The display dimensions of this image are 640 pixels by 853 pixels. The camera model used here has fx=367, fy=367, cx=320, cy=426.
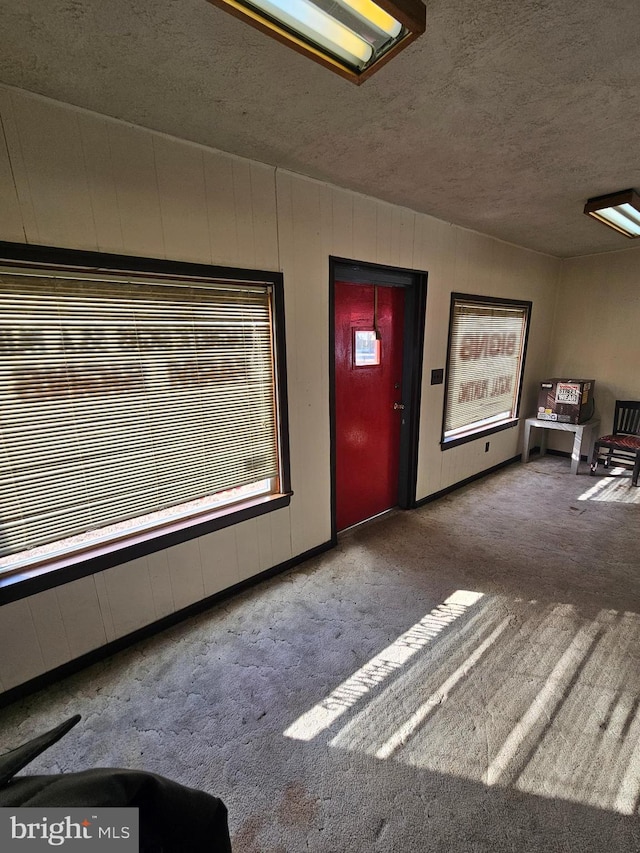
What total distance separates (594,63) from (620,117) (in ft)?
1.71

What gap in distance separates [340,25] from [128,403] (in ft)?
5.50

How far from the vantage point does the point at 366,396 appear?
10.4 feet

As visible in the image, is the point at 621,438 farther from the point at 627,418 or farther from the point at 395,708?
the point at 395,708

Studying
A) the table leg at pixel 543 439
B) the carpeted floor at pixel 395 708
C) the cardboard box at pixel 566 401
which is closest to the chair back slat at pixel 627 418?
the cardboard box at pixel 566 401

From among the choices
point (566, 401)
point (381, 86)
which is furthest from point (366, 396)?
point (566, 401)

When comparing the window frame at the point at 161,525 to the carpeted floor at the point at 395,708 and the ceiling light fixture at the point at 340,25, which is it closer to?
the carpeted floor at the point at 395,708

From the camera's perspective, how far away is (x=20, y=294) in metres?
1.56

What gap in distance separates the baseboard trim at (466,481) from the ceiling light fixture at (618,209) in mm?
2662

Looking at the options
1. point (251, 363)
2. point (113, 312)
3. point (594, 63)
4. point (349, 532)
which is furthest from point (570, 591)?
point (113, 312)

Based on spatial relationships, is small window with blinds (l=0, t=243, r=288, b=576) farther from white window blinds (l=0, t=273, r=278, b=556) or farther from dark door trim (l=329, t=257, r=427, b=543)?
dark door trim (l=329, t=257, r=427, b=543)

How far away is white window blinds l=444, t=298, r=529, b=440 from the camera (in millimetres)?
3705

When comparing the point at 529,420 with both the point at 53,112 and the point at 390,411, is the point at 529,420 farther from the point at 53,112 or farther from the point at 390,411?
the point at 53,112

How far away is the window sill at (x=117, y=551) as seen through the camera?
1667 mm

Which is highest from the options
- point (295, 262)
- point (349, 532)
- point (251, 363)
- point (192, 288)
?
point (295, 262)
